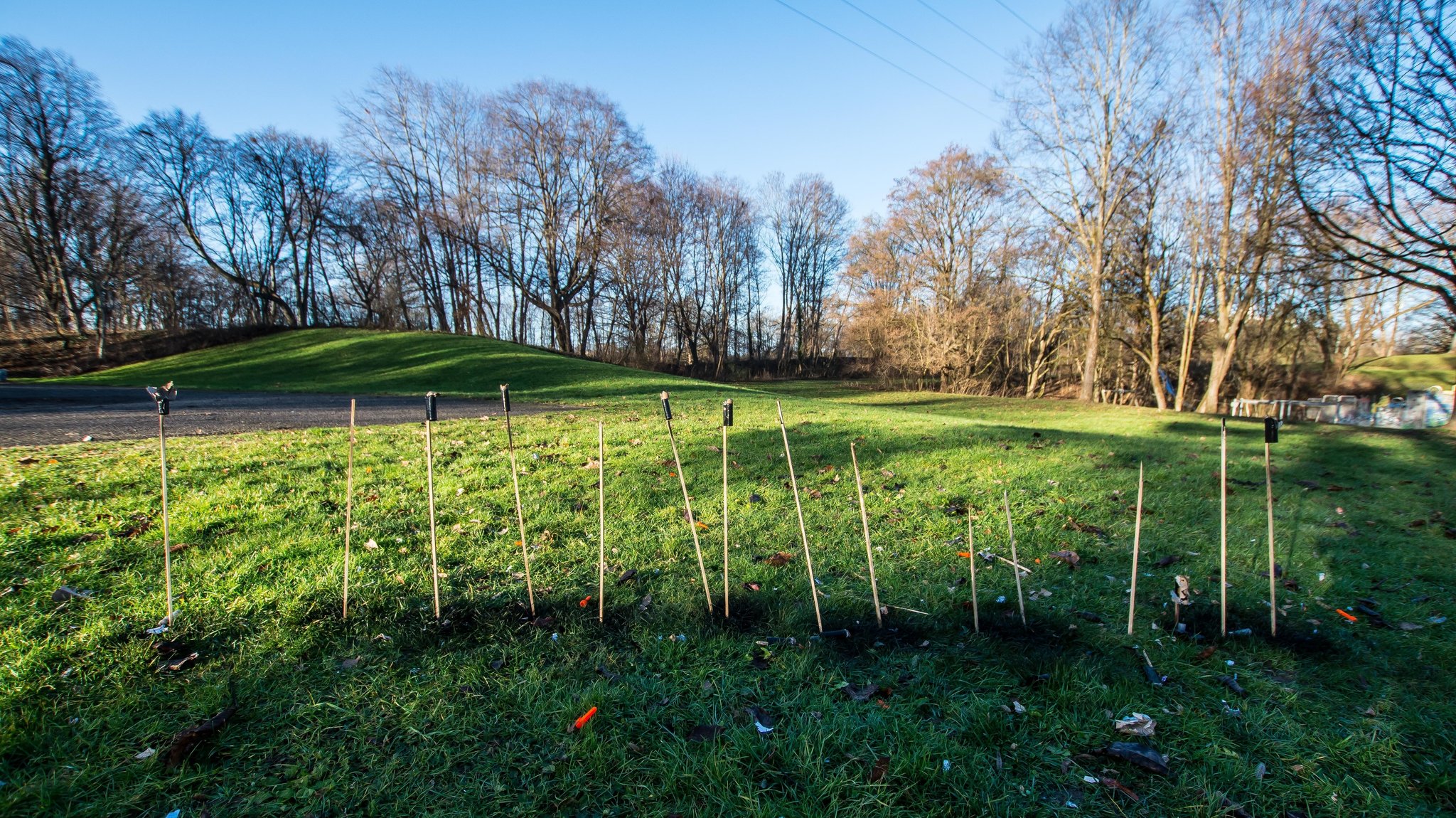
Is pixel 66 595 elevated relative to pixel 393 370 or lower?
lower

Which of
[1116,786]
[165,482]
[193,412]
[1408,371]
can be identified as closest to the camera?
[1116,786]

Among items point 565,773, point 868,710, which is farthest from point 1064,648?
point 565,773

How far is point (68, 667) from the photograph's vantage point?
224 cm

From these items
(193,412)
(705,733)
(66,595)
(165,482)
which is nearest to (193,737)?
(165,482)

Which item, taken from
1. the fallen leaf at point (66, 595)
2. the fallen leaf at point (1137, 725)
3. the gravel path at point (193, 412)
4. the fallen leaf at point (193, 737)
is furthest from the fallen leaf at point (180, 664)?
the gravel path at point (193, 412)

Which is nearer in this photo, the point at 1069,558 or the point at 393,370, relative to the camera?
the point at 1069,558

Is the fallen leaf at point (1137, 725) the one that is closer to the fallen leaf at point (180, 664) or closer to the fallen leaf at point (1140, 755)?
the fallen leaf at point (1140, 755)

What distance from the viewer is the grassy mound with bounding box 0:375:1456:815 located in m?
1.83

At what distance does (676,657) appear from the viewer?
2572mm

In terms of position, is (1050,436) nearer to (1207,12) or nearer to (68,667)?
(68,667)

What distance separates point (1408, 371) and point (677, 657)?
120 ft

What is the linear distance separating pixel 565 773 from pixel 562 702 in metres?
0.35

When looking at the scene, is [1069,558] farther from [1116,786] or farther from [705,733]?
[705,733]

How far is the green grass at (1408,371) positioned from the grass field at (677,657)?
27395 mm
